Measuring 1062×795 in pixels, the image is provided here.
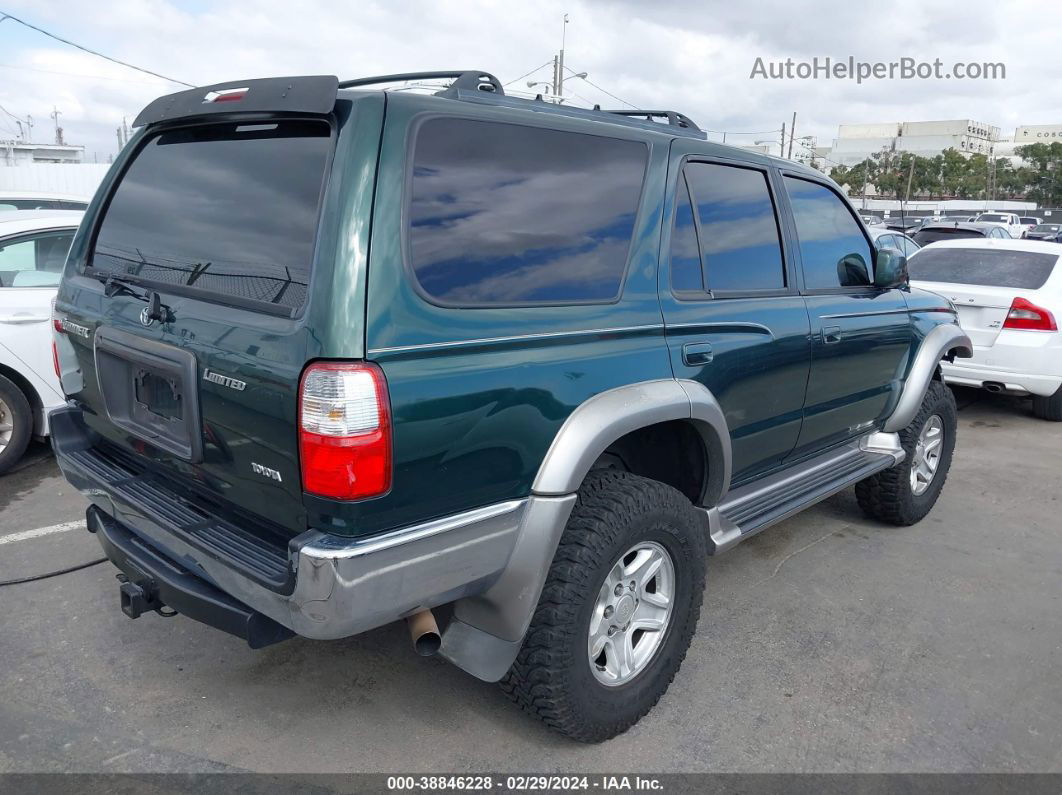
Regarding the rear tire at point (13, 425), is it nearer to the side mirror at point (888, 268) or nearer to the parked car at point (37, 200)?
the parked car at point (37, 200)

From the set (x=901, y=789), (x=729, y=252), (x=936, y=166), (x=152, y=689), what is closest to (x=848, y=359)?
(x=729, y=252)

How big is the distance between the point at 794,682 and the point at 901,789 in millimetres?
594

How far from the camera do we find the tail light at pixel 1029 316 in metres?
6.77

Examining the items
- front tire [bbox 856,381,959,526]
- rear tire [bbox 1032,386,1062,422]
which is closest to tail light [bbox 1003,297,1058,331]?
rear tire [bbox 1032,386,1062,422]

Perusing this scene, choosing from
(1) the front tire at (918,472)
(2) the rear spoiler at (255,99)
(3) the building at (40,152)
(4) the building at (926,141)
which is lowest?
(1) the front tire at (918,472)

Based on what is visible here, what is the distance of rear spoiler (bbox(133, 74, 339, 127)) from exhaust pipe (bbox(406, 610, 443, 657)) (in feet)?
4.58

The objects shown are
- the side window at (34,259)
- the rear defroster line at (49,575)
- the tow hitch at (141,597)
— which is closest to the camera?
the tow hitch at (141,597)

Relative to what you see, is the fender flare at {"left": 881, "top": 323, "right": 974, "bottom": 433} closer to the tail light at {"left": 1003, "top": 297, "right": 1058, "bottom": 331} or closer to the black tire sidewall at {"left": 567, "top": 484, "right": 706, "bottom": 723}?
the black tire sidewall at {"left": 567, "top": 484, "right": 706, "bottom": 723}

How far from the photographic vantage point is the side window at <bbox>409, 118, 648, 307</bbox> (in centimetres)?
222

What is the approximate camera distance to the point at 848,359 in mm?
3846

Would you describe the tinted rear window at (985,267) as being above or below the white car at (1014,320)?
above

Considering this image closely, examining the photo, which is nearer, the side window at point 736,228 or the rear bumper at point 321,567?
the rear bumper at point 321,567

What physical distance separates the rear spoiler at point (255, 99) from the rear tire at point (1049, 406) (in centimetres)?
721

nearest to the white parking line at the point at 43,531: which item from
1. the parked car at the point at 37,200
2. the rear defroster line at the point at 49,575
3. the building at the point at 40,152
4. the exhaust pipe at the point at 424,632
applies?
the rear defroster line at the point at 49,575
